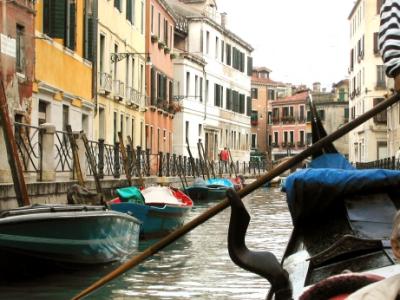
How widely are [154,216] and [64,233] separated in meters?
4.00

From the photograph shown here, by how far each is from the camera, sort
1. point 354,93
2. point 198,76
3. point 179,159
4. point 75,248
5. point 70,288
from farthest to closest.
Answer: point 354,93
point 198,76
point 179,159
point 75,248
point 70,288

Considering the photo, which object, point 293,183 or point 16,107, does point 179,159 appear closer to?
point 16,107

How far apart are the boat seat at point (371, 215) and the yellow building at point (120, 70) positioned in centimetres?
1501

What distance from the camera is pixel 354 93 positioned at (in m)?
44.8

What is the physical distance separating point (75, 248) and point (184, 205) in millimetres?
4712

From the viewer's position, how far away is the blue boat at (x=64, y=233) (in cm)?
682

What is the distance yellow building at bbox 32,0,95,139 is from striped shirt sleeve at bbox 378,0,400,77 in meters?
11.1

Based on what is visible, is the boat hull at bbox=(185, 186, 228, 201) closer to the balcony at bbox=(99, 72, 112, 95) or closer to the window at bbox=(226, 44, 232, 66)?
the balcony at bbox=(99, 72, 112, 95)

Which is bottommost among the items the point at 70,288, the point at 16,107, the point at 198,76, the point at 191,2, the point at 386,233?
the point at 70,288

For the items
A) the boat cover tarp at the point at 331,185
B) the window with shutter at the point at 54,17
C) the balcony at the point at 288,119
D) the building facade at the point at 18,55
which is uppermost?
the balcony at the point at 288,119

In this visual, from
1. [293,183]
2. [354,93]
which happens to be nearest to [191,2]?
[354,93]

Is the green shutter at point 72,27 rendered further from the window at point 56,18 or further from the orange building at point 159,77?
the orange building at point 159,77

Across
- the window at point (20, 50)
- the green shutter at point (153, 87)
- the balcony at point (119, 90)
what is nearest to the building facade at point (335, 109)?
the green shutter at point (153, 87)

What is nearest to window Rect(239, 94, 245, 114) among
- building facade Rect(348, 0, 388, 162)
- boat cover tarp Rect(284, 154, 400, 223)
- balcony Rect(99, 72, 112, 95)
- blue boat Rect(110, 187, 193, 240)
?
building facade Rect(348, 0, 388, 162)
